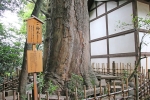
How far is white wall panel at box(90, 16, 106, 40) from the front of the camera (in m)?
10.9

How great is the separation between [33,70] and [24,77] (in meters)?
1.53

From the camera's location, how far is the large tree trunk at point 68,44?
464 centimetres

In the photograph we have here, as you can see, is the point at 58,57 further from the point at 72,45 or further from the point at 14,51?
the point at 14,51

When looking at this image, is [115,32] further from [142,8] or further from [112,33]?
[142,8]

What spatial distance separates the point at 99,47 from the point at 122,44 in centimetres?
240

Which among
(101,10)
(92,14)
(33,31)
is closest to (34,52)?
(33,31)

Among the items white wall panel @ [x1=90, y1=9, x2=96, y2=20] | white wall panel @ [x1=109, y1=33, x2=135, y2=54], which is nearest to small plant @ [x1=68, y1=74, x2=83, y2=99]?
white wall panel @ [x1=109, y1=33, x2=135, y2=54]

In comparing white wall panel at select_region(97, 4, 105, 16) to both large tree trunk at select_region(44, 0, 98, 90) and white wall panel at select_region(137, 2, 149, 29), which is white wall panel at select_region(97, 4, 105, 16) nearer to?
white wall panel at select_region(137, 2, 149, 29)

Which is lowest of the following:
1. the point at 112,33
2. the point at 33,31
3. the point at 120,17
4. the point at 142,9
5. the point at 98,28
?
the point at 33,31

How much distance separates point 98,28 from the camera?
11.5 metres

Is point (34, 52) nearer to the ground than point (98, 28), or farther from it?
nearer to the ground

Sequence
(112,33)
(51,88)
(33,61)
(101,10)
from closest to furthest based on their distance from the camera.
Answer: (33,61), (51,88), (112,33), (101,10)

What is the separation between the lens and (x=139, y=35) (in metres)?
8.34

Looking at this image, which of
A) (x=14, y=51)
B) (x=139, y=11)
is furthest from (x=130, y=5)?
(x=14, y=51)
